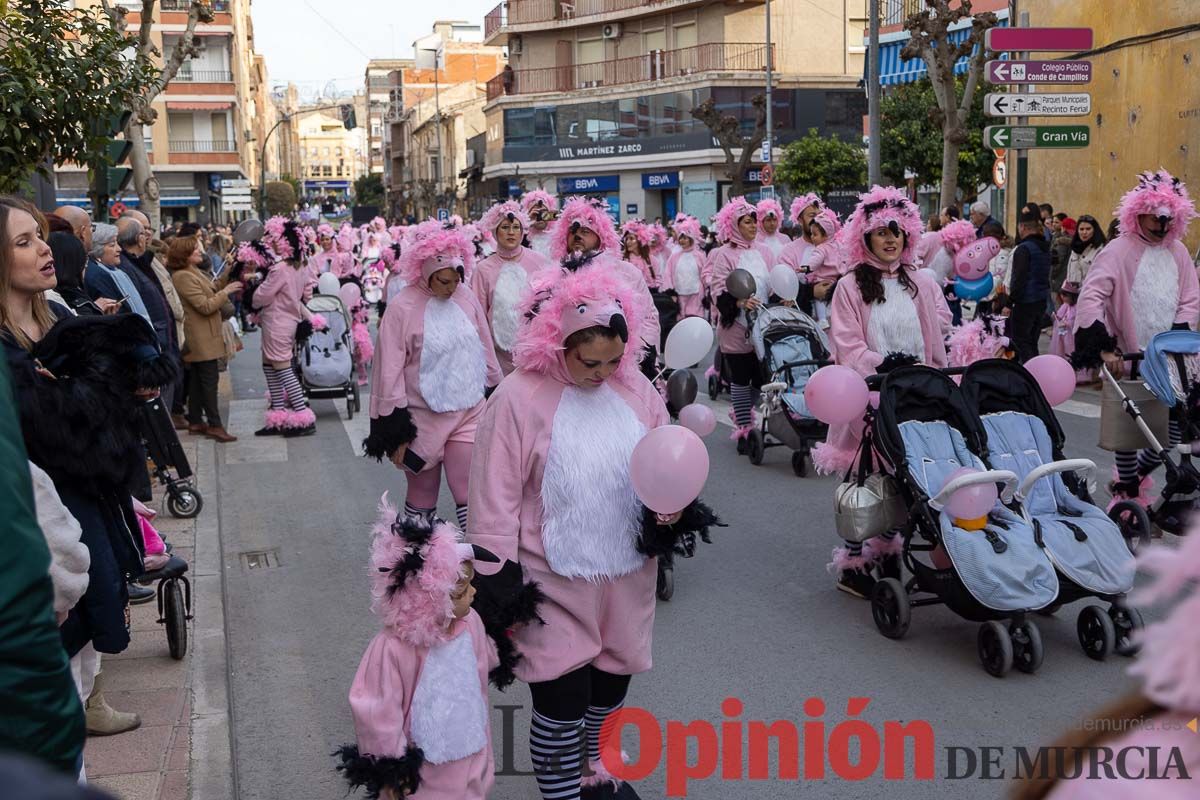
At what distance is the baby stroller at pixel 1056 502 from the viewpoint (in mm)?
5410

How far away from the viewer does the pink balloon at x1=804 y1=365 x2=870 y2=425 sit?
19.6ft

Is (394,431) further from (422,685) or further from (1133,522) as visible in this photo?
(1133,522)

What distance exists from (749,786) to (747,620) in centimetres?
186

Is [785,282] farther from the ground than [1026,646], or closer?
farther from the ground

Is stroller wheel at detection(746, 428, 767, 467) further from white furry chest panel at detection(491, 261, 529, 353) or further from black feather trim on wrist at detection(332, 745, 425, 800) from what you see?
black feather trim on wrist at detection(332, 745, 425, 800)

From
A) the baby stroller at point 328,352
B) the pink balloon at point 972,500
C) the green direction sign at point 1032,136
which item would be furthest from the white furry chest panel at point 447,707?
the green direction sign at point 1032,136

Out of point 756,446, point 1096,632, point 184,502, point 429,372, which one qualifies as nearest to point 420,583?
point 429,372

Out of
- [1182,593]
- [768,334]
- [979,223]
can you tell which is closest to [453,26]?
[979,223]

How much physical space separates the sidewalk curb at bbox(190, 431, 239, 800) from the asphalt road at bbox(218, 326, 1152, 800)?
0.07 metres

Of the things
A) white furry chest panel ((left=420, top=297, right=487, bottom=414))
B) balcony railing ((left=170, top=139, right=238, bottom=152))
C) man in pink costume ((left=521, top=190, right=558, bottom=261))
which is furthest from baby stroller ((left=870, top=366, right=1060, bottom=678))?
balcony railing ((left=170, top=139, right=238, bottom=152))

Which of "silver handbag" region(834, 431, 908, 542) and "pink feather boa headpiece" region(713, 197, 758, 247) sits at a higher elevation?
"pink feather boa headpiece" region(713, 197, 758, 247)

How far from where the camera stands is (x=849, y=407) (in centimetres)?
600

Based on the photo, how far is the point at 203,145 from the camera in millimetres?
60219

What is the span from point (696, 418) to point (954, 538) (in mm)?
1386
